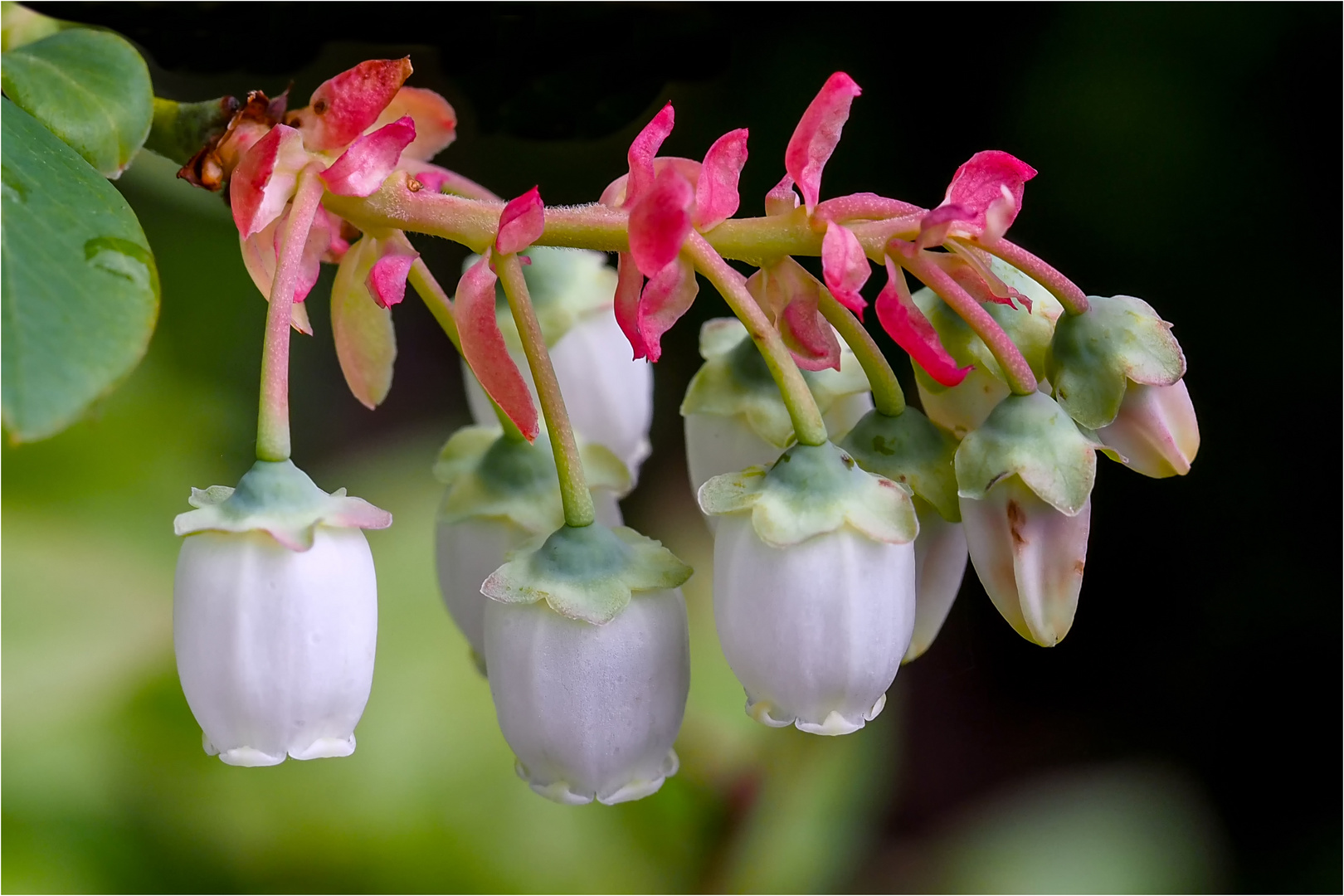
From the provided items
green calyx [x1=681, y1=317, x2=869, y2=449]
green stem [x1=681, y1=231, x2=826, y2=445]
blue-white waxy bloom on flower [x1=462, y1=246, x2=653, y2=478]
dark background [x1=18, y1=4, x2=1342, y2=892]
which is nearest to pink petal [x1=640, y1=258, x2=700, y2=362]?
green stem [x1=681, y1=231, x2=826, y2=445]

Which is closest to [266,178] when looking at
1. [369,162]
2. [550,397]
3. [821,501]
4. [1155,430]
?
[369,162]

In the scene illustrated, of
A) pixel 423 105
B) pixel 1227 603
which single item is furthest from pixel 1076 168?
pixel 423 105

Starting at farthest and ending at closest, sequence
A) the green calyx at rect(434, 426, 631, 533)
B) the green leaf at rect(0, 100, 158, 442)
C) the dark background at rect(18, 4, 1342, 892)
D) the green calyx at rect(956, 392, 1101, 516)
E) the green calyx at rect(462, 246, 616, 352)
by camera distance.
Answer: the dark background at rect(18, 4, 1342, 892) → the green calyx at rect(462, 246, 616, 352) → the green calyx at rect(434, 426, 631, 533) → the green calyx at rect(956, 392, 1101, 516) → the green leaf at rect(0, 100, 158, 442)

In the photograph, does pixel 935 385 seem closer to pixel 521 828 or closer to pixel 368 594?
pixel 368 594

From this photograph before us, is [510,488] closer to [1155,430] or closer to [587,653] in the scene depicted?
[587,653]

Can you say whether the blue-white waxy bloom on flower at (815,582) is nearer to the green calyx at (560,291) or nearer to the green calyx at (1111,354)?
the green calyx at (1111,354)

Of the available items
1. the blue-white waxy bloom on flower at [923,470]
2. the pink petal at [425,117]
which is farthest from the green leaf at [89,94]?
the blue-white waxy bloom on flower at [923,470]

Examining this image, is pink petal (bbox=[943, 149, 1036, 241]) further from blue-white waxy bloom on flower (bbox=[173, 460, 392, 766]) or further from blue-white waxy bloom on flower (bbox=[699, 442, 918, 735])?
blue-white waxy bloom on flower (bbox=[173, 460, 392, 766])

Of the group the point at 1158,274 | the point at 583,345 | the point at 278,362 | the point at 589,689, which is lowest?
the point at 589,689
